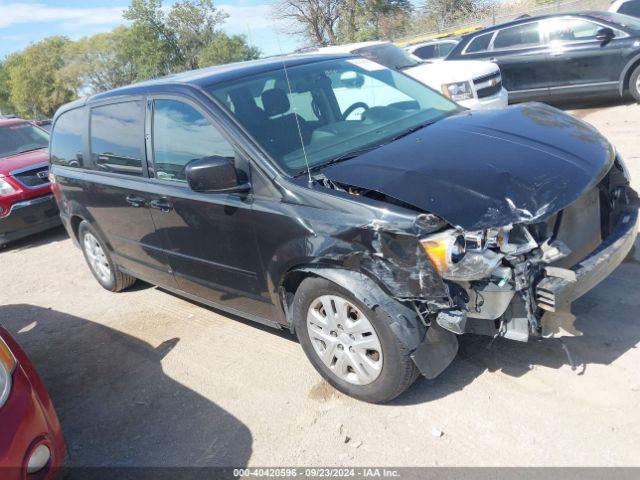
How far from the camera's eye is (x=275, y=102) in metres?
3.87

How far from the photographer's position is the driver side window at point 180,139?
375cm

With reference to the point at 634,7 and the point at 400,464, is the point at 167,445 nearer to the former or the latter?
the point at 400,464

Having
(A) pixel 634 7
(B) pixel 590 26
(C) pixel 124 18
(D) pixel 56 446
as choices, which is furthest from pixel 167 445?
(C) pixel 124 18

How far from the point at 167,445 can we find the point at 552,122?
10.1 ft

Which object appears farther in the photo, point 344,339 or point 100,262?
point 100,262

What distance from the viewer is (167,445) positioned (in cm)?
336

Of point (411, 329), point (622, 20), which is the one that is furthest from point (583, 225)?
point (622, 20)

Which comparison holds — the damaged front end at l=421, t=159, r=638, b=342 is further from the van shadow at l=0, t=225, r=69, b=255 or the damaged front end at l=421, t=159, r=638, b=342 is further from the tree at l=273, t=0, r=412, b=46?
the tree at l=273, t=0, r=412, b=46

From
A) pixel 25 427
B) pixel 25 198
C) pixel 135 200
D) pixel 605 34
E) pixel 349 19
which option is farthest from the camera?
pixel 349 19

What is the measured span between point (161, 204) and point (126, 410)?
4.64 ft

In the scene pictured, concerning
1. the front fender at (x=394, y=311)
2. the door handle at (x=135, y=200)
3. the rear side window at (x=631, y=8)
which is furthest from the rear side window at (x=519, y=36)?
the front fender at (x=394, y=311)

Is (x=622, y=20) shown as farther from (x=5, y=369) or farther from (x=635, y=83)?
(x=5, y=369)

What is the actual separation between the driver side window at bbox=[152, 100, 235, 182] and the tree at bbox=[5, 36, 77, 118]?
73.3m

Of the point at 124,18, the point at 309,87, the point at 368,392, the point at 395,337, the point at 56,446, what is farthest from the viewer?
the point at 124,18
